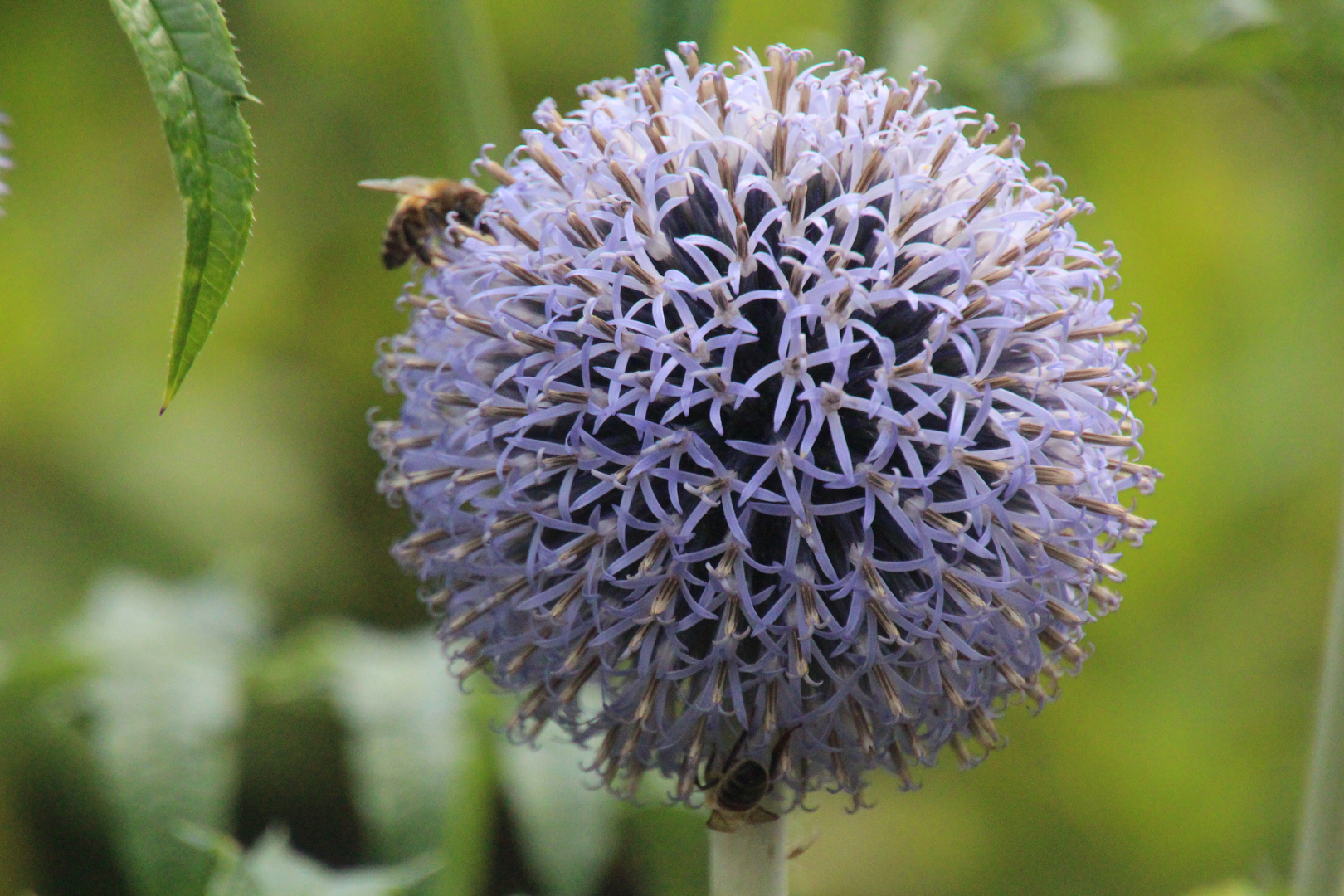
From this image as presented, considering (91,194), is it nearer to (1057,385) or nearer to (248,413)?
(248,413)

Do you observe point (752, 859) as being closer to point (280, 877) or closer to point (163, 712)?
point (280, 877)

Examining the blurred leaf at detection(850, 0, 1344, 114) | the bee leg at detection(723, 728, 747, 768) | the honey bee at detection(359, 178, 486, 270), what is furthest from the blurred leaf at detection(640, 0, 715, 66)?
the bee leg at detection(723, 728, 747, 768)

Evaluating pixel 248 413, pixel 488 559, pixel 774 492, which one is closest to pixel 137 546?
pixel 248 413

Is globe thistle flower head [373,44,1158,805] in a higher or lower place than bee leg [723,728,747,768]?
higher

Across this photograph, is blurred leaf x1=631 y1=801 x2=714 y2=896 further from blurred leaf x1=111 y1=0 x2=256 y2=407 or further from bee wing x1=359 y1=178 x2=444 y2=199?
blurred leaf x1=111 y1=0 x2=256 y2=407

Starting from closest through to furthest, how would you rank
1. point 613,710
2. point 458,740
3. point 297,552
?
point 613,710 → point 458,740 → point 297,552
